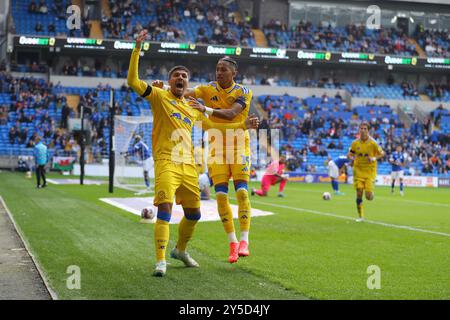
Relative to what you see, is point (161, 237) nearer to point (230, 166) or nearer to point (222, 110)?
point (222, 110)

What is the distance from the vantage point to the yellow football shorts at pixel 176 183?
820 centimetres

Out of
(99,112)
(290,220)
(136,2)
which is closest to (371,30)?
(136,2)

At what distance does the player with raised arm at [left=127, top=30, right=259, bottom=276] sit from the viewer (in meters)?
8.22

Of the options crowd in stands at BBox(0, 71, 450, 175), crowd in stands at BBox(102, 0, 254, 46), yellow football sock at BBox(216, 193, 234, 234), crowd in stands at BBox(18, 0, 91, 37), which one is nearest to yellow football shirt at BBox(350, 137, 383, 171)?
yellow football sock at BBox(216, 193, 234, 234)

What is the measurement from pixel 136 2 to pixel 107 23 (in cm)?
434

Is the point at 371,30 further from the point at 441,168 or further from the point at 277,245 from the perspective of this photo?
the point at 277,245

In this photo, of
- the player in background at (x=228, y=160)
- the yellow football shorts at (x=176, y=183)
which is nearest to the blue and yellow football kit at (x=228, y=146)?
the player in background at (x=228, y=160)

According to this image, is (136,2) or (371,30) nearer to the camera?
(136,2)

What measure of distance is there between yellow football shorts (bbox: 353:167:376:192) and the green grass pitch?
83 centimetres

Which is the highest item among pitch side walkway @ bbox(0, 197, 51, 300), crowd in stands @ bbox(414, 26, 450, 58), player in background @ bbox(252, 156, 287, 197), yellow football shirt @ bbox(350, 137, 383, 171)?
crowd in stands @ bbox(414, 26, 450, 58)

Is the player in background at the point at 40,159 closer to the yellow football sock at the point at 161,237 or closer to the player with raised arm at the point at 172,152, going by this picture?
the player with raised arm at the point at 172,152

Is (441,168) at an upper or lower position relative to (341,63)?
lower

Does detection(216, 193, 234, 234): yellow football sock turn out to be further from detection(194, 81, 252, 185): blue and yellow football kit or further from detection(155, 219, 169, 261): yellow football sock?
detection(155, 219, 169, 261): yellow football sock

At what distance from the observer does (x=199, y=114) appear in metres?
9.05
